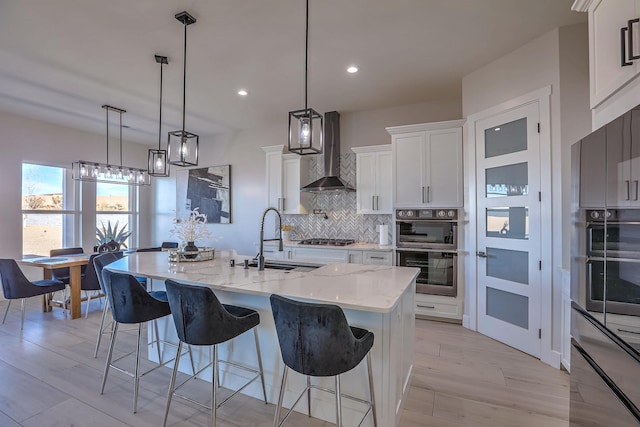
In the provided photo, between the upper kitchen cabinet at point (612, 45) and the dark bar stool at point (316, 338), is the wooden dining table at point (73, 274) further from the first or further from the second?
the upper kitchen cabinet at point (612, 45)

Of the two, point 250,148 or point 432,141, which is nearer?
point 432,141

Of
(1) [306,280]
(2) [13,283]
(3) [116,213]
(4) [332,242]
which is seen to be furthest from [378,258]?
(3) [116,213]

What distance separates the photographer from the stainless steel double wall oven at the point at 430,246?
12.5 feet

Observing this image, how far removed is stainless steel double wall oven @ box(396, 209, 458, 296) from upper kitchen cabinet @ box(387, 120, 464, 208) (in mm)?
151

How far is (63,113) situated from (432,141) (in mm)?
5662

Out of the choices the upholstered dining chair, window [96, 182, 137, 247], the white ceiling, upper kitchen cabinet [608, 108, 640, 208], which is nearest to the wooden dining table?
the upholstered dining chair

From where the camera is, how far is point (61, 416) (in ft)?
6.82

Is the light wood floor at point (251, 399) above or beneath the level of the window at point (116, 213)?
beneath

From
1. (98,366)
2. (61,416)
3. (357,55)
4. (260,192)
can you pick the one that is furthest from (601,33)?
(260,192)

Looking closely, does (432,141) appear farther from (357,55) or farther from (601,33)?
(601,33)

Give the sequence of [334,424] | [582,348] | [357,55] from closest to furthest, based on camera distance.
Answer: [582,348] → [334,424] → [357,55]

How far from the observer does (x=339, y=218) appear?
5109 millimetres

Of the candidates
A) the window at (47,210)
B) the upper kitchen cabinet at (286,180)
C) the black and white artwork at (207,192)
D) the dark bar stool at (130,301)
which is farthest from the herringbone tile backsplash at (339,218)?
the window at (47,210)

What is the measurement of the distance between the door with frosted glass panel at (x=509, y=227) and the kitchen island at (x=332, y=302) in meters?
1.37
